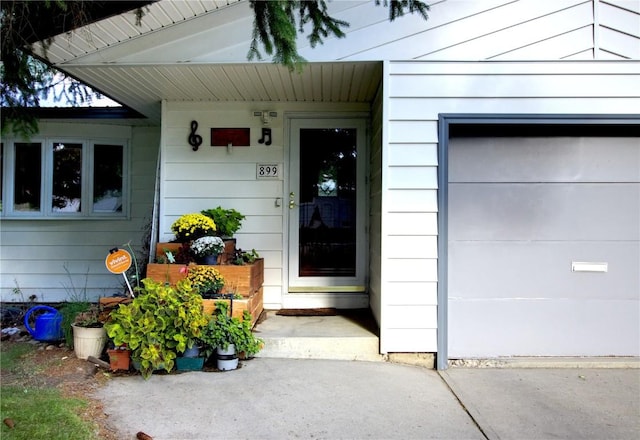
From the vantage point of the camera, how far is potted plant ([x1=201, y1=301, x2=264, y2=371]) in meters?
3.01

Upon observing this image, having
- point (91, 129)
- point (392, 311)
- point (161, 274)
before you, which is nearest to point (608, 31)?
point (392, 311)

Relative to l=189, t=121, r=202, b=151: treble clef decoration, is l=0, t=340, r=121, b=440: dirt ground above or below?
below

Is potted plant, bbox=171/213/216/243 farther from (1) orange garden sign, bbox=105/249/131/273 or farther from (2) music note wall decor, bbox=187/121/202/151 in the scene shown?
(2) music note wall decor, bbox=187/121/202/151

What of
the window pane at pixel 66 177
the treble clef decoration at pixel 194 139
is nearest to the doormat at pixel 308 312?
the treble clef decoration at pixel 194 139

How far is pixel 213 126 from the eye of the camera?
4.27m

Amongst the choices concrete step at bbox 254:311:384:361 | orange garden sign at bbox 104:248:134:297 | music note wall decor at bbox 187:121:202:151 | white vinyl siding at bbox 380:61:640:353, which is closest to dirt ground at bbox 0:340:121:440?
orange garden sign at bbox 104:248:134:297

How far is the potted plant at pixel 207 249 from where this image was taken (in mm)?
3441

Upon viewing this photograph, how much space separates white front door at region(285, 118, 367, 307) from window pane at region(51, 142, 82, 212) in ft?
9.21

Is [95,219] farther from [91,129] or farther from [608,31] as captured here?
[608,31]

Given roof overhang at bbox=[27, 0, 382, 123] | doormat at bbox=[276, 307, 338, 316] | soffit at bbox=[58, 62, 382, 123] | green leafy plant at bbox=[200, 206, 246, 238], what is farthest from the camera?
doormat at bbox=[276, 307, 338, 316]

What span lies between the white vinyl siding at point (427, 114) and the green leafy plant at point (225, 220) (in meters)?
1.51

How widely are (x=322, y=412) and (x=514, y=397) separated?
135cm

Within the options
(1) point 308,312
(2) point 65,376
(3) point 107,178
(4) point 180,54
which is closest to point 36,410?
(2) point 65,376

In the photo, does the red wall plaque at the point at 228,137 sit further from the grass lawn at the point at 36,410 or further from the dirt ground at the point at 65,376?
the grass lawn at the point at 36,410
